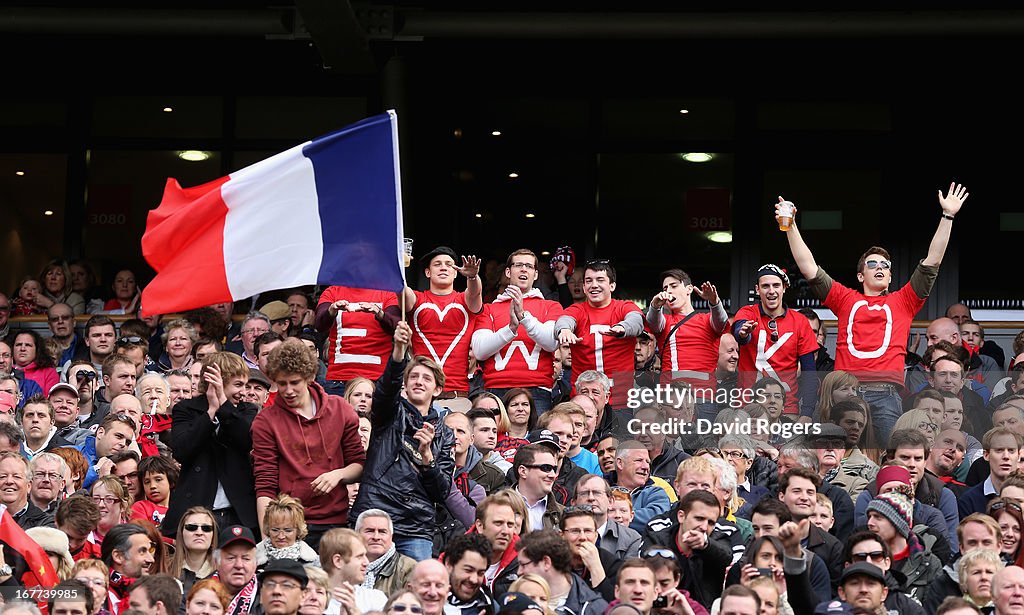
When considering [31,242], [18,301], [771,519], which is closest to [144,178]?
[31,242]

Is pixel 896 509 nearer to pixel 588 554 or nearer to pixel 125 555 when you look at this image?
pixel 588 554

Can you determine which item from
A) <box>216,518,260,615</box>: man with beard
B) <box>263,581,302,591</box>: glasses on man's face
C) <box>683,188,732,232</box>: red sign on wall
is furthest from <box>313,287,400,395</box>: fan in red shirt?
<box>683,188,732,232</box>: red sign on wall

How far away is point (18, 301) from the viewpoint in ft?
58.9

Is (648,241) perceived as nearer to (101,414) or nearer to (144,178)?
(144,178)

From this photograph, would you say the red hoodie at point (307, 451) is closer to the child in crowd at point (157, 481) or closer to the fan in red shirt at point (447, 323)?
the child in crowd at point (157, 481)

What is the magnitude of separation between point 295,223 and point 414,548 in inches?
78.7

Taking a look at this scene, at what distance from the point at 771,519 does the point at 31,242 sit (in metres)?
12.8

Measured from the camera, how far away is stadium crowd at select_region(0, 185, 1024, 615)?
9422mm

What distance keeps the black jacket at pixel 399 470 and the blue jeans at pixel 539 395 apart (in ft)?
9.41

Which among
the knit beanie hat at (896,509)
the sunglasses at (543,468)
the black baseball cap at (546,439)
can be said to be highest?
the black baseball cap at (546,439)

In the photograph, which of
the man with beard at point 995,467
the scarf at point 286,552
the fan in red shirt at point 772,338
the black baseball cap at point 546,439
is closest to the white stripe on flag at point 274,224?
the scarf at point 286,552

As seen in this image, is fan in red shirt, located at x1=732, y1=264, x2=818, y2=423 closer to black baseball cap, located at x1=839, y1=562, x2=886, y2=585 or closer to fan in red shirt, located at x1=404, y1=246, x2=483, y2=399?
fan in red shirt, located at x1=404, y1=246, x2=483, y2=399

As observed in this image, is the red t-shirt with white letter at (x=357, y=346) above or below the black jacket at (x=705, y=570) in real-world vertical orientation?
above

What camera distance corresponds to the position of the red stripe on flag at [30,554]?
928cm
